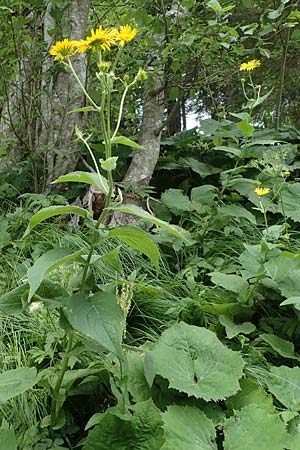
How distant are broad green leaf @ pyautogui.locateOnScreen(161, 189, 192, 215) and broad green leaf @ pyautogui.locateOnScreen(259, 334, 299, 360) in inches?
44.3

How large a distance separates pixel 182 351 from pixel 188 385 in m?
0.13

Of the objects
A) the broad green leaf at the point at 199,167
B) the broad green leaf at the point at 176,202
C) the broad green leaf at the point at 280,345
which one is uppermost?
the broad green leaf at the point at 199,167

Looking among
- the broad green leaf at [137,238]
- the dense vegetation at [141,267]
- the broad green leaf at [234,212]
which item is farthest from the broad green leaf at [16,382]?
the broad green leaf at [234,212]

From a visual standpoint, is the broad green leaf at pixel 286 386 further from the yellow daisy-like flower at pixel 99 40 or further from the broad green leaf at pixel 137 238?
the yellow daisy-like flower at pixel 99 40

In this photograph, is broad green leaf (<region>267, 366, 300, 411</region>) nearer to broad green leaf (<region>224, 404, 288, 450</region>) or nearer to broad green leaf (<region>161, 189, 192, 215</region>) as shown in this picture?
broad green leaf (<region>224, 404, 288, 450</region>)

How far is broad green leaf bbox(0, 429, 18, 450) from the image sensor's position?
107 cm

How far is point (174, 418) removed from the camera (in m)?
1.19

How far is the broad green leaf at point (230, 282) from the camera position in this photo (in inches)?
72.1

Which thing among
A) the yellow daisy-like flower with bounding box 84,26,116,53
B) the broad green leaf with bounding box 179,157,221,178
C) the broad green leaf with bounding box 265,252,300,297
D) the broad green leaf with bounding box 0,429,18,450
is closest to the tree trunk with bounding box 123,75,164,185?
the broad green leaf with bounding box 179,157,221,178

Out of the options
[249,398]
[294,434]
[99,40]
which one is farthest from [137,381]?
[99,40]

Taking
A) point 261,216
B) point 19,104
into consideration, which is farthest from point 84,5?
point 261,216

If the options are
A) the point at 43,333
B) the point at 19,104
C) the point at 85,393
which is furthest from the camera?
the point at 19,104

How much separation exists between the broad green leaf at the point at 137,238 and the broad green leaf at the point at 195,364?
0.32 meters

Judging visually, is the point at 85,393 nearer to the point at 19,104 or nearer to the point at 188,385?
the point at 188,385
